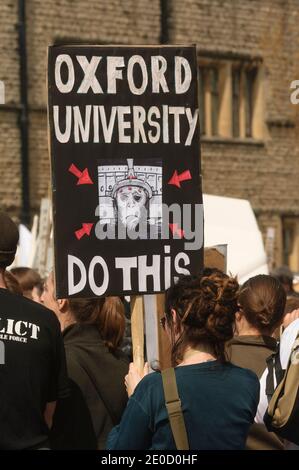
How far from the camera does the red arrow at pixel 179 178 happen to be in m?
4.94

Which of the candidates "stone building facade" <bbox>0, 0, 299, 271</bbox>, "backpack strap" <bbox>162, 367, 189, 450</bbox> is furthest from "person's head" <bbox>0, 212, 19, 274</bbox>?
"stone building facade" <bbox>0, 0, 299, 271</bbox>

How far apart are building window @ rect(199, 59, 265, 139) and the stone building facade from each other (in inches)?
0.7

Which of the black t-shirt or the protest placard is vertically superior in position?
the protest placard

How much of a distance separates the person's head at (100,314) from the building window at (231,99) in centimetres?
1595

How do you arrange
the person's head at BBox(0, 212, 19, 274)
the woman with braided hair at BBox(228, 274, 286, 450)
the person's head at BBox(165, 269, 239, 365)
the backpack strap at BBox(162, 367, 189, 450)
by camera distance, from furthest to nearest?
the woman with braided hair at BBox(228, 274, 286, 450)
the person's head at BBox(0, 212, 19, 274)
the person's head at BBox(165, 269, 239, 365)
the backpack strap at BBox(162, 367, 189, 450)

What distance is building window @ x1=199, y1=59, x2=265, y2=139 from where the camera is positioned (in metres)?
20.8

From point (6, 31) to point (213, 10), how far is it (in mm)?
4162

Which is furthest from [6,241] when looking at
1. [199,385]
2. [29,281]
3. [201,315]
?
[29,281]

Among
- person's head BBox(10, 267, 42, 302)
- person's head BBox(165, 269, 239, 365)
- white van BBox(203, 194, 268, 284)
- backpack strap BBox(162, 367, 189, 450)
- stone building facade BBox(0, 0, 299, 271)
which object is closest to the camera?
backpack strap BBox(162, 367, 189, 450)

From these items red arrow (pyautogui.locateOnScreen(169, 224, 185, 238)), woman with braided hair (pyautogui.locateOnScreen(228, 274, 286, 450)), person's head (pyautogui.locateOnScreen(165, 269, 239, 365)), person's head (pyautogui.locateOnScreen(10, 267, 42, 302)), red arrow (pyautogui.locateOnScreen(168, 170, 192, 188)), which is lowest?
person's head (pyautogui.locateOnScreen(10, 267, 42, 302))

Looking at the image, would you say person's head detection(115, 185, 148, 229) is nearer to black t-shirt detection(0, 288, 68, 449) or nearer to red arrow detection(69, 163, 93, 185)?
red arrow detection(69, 163, 93, 185)

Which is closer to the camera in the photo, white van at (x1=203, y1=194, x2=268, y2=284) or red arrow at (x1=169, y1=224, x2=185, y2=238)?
red arrow at (x1=169, y1=224, x2=185, y2=238)

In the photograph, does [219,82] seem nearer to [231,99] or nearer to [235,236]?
[231,99]

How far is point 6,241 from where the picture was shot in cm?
421
